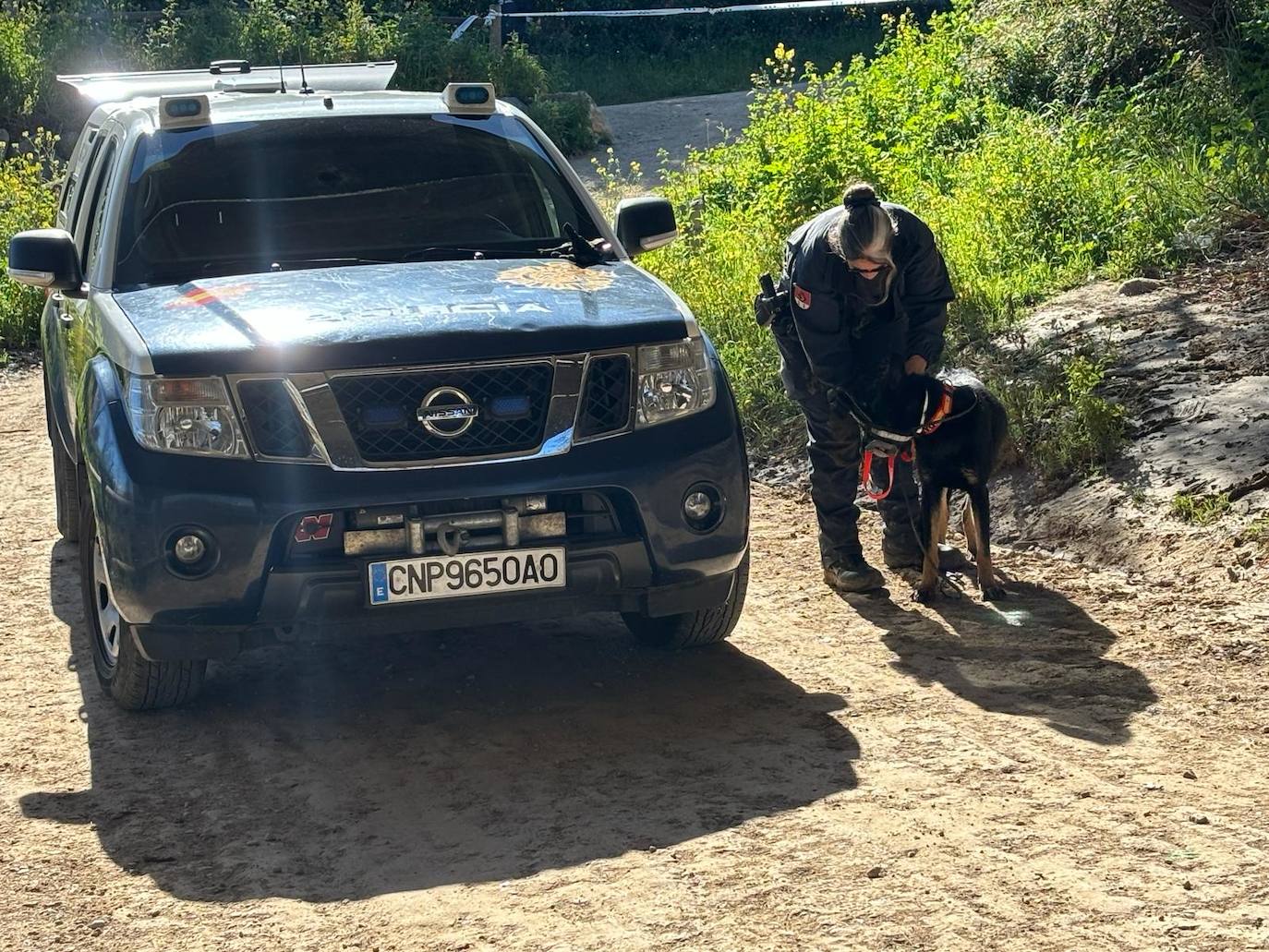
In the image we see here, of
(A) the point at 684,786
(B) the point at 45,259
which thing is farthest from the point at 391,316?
(A) the point at 684,786

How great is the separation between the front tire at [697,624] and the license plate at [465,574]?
2.53 ft

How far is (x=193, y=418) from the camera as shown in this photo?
16.4 feet

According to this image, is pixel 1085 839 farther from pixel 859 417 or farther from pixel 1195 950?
pixel 859 417

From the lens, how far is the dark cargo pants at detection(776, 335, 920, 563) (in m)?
6.94

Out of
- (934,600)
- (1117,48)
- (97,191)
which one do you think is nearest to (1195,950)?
(934,600)

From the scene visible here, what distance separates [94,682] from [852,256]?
9.86 feet

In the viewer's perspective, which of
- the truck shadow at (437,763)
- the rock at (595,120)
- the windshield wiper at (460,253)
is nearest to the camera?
the truck shadow at (437,763)

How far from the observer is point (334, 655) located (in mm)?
6215

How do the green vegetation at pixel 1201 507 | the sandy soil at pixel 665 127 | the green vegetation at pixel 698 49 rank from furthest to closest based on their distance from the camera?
the green vegetation at pixel 698 49 < the sandy soil at pixel 665 127 < the green vegetation at pixel 1201 507

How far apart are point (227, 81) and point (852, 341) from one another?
9.38 feet

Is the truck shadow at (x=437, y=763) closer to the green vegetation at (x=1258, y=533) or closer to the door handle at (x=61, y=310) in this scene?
the door handle at (x=61, y=310)

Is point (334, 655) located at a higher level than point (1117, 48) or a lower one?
Answer: lower

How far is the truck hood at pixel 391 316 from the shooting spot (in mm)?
5004

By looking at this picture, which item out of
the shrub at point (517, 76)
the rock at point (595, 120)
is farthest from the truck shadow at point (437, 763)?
the shrub at point (517, 76)
